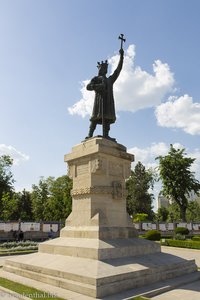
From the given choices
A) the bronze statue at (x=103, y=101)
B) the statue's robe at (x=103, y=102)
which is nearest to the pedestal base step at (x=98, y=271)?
the bronze statue at (x=103, y=101)

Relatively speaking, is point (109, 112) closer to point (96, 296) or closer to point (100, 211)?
point (100, 211)

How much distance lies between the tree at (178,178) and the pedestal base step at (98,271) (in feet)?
124

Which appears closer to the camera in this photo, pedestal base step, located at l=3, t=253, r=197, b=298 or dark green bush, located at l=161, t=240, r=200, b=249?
pedestal base step, located at l=3, t=253, r=197, b=298

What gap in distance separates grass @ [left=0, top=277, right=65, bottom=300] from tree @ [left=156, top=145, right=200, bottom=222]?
136 feet

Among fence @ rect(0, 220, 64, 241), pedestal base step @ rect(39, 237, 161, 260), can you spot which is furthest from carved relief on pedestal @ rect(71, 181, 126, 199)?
fence @ rect(0, 220, 64, 241)

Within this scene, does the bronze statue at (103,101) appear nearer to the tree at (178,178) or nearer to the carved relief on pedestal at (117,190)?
the carved relief on pedestal at (117,190)

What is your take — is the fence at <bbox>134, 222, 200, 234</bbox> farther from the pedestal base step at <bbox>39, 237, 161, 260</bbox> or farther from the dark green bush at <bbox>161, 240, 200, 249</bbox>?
the pedestal base step at <bbox>39, 237, 161, 260</bbox>

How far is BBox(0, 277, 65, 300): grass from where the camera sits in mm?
7402

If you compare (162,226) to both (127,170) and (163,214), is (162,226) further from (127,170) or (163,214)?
(163,214)

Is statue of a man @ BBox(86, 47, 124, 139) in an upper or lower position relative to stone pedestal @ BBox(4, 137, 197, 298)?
upper

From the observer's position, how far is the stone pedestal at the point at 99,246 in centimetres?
820

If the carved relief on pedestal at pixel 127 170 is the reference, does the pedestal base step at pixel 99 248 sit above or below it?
below

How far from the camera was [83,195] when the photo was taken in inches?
445

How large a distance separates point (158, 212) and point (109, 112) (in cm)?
8202
